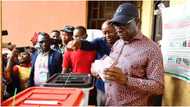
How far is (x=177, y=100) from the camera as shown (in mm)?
1815

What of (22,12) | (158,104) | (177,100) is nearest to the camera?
(177,100)

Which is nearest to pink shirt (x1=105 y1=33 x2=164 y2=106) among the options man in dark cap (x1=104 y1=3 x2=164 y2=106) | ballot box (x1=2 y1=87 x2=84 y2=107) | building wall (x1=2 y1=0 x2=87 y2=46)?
man in dark cap (x1=104 y1=3 x2=164 y2=106)

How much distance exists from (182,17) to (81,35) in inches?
57.1

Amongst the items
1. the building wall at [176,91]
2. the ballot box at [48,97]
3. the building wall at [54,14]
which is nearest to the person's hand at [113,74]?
the ballot box at [48,97]

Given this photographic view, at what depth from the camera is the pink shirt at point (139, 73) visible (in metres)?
1.50

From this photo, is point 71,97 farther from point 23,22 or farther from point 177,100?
point 23,22

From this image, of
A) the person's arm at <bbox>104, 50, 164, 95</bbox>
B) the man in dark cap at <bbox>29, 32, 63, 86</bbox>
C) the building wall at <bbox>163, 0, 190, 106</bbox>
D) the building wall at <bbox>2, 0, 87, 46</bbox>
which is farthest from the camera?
the building wall at <bbox>2, 0, 87, 46</bbox>

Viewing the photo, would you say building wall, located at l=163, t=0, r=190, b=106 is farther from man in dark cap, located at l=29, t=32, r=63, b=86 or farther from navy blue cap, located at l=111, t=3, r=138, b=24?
man in dark cap, located at l=29, t=32, r=63, b=86

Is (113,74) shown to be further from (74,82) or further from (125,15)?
(125,15)

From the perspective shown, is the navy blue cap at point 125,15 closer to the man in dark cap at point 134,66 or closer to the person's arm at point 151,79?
the man in dark cap at point 134,66

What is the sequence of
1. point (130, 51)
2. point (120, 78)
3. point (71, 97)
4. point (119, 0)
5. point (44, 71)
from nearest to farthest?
point (71, 97)
point (120, 78)
point (130, 51)
point (44, 71)
point (119, 0)

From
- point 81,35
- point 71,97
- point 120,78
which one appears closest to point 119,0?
point 81,35

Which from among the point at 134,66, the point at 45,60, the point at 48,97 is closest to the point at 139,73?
the point at 134,66

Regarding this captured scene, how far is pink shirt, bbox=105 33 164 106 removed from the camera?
1.50 m
